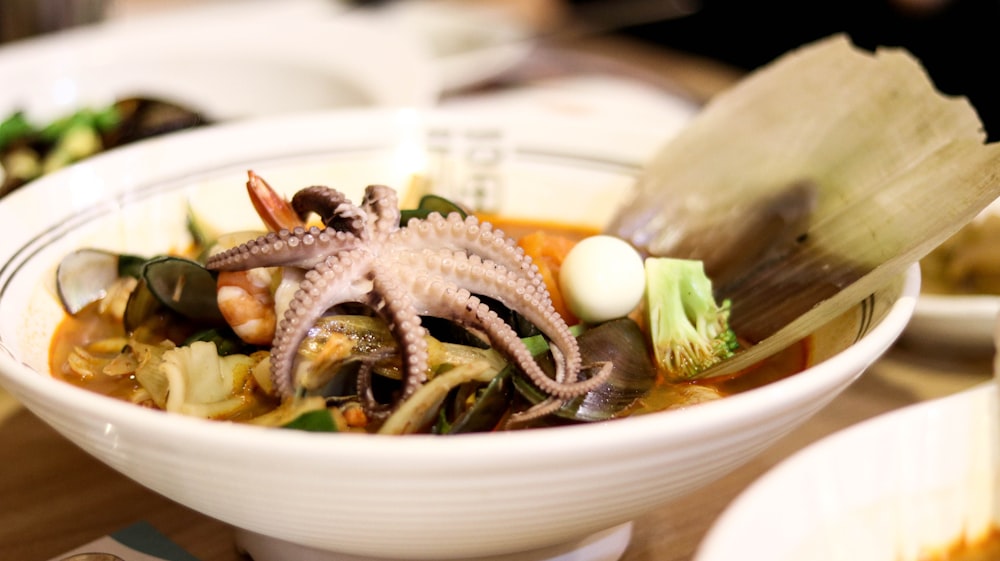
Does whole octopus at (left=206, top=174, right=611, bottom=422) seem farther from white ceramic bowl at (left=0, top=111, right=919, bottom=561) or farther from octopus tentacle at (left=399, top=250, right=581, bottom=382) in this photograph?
white ceramic bowl at (left=0, top=111, right=919, bottom=561)

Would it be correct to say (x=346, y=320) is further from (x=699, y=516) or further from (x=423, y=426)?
(x=699, y=516)

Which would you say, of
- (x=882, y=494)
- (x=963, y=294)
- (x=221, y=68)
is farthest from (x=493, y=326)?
(x=221, y=68)

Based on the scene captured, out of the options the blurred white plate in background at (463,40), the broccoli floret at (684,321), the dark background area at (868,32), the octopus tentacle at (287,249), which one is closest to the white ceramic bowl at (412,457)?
the broccoli floret at (684,321)

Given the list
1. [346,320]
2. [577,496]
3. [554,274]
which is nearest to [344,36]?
[554,274]

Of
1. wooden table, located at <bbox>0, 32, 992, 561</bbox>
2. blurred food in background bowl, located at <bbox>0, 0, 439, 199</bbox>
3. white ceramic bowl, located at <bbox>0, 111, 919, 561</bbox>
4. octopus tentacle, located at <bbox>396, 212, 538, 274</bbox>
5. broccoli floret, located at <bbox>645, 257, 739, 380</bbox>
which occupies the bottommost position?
wooden table, located at <bbox>0, 32, 992, 561</bbox>

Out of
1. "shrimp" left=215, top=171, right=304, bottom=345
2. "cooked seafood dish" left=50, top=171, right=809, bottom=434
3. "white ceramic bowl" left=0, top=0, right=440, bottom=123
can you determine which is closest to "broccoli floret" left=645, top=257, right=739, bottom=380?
"cooked seafood dish" left=50, top=171, right=809, bottom=434

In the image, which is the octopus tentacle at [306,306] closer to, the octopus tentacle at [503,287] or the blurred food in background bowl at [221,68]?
the octopus tentacle at [503,287]
